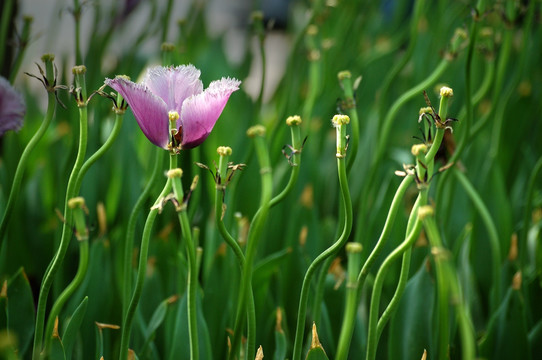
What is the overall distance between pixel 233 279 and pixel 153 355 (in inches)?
5.5

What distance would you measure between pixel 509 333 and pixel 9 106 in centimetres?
54

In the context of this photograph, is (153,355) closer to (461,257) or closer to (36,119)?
(461,257)

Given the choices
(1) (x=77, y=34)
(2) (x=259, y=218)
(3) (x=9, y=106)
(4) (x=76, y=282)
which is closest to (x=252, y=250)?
(2) (x=259, y=218)

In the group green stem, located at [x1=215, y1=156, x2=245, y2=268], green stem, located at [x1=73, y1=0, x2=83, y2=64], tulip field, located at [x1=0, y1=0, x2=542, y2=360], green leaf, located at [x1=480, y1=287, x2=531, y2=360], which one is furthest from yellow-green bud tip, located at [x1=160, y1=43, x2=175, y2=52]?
green leaf, located at [x1=480, y1=287, x2=531, y2=360]

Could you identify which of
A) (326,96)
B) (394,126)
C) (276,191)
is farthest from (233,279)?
(394,126)

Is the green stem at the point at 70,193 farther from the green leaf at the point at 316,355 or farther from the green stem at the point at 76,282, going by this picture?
the green leaf at the point at 316,355

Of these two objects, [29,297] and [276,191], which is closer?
[29,297]

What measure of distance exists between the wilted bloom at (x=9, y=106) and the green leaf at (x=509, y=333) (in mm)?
516

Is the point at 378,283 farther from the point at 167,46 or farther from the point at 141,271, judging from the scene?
the point at 167,46

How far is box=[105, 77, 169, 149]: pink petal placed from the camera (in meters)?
0.46

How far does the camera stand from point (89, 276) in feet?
2.27

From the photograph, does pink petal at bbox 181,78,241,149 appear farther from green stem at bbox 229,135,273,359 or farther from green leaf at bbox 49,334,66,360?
green leaf at bbox 49,334,66,360

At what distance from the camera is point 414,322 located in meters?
0.67

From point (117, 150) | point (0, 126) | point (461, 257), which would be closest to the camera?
point (0, 126)
